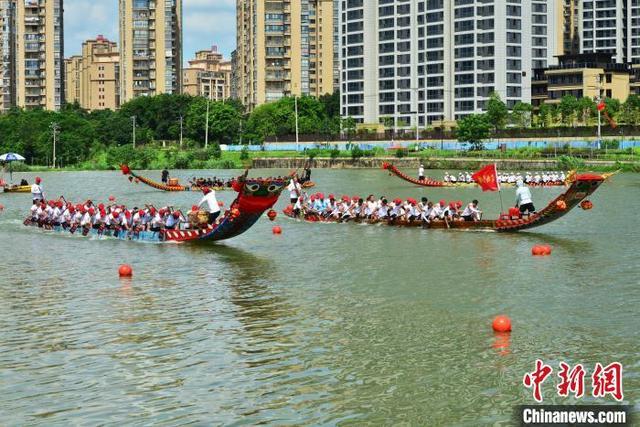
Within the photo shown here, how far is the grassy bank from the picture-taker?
281 feet

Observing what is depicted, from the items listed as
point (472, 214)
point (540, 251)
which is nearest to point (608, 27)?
point (472, 214)

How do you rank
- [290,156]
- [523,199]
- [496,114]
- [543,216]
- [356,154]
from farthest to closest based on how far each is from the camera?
[290,156] < [496,114] < [356,154] < [523,199] < [543,216]

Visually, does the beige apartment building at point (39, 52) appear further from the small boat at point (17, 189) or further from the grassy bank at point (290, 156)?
the small boat at point (17, 189)

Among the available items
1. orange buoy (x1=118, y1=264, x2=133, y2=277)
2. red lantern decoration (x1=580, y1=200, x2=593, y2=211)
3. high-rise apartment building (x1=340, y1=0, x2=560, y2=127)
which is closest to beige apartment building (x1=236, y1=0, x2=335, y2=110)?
high-rise apartment building (x1=340, y1=0, x2=560, y2=127)

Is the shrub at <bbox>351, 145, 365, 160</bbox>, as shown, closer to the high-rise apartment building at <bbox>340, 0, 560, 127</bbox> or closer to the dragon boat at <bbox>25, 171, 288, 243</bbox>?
the high-rise apartment building at <bbox>340, 0, 560, 127</bbox>

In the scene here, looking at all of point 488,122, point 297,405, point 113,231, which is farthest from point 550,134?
point 297,405

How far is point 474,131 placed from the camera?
9981 centimetres

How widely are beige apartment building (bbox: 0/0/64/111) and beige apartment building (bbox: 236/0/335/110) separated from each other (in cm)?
3627

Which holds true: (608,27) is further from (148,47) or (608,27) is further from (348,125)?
(148,47)

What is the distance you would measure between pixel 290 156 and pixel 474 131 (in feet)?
74.5

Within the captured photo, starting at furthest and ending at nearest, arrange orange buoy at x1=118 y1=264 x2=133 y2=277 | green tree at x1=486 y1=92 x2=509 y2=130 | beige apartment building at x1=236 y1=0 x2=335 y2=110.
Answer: beige apartment building at x1=236 y1=0 x2=335 y2=110 < green tree at x1=486 y1=92 x2=509 y2=130 < orange buoy at x1=118 y1=264 x2=133 y2=277

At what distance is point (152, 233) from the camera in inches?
1209

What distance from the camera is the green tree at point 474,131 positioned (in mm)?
99562

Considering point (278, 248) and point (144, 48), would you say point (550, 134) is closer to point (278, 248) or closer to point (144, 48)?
point (278, 248)
